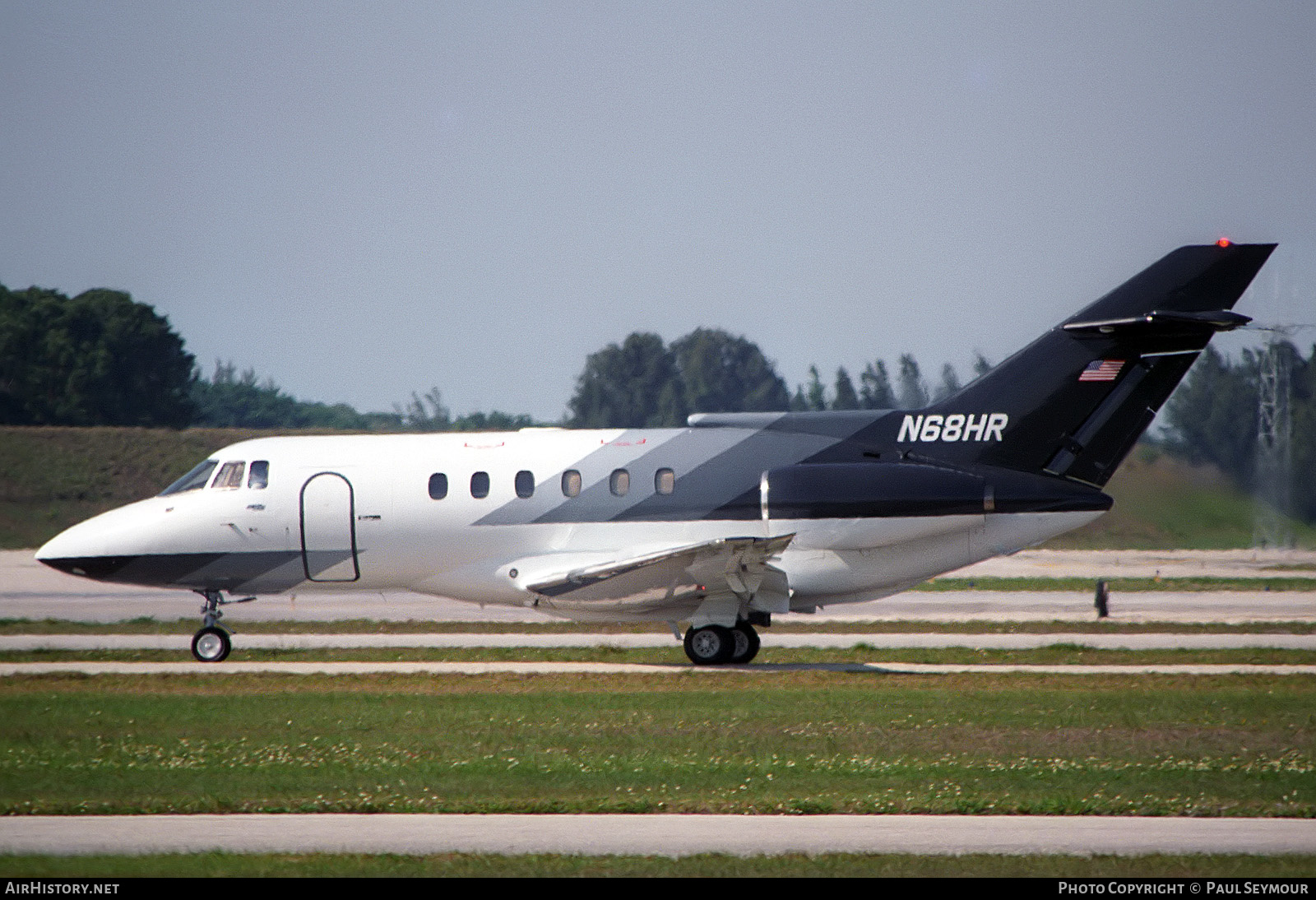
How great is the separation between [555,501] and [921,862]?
13.1m

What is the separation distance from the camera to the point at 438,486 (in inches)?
893

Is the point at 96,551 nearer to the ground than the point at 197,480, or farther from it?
nearer to the ground

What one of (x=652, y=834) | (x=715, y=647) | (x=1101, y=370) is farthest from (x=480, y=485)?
(x=652, y=834)

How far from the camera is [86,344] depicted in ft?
254

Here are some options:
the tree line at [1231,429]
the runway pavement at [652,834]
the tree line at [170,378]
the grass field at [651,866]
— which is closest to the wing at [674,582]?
the runway pavement at [652,834]

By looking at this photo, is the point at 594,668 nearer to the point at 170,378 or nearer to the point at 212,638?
the point at 212,638

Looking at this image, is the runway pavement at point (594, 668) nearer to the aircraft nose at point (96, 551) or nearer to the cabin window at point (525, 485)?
the aircraft nose at point (96, 551)

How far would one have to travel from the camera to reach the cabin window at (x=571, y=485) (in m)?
22.2

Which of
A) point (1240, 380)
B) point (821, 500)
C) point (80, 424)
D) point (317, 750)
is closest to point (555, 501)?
point (821, 500)

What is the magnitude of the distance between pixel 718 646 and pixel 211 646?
27.3ft

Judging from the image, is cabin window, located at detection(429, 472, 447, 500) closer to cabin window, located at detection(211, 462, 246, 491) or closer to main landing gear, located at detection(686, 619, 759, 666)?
cabin window, located at detection(211, 462, 246, 491)

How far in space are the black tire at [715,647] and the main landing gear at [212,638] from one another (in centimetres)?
734

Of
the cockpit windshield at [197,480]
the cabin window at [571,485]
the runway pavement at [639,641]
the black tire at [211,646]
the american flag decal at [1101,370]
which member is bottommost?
the runway pavement at [639,641]
